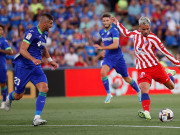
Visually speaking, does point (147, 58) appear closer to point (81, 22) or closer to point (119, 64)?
point (119, 64)

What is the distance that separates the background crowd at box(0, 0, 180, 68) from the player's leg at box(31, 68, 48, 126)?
10.1 m

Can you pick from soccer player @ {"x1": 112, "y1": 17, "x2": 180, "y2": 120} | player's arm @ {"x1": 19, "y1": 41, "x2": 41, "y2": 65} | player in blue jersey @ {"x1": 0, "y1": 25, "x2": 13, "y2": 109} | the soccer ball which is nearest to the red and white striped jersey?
soccer player @ {"x1": 112, "y1": 17, "x2": 180, "y2": 120}

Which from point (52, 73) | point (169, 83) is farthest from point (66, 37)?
point (169, 83)

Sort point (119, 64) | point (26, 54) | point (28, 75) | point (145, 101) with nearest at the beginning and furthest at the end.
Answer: point (26, 54) < point (28, 75) < point (145, 101) < point (119, 64)

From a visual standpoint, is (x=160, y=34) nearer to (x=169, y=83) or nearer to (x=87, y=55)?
(x=87, y=55)

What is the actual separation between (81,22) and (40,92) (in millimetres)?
12982

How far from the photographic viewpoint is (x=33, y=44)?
29.7 feet

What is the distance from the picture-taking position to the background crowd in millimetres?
19828

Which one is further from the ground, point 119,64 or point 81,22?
point 81,22

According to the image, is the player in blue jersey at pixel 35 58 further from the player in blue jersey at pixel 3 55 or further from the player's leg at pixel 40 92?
the player in blue jersey at pixel 3 55

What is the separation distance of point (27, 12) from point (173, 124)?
13.8m

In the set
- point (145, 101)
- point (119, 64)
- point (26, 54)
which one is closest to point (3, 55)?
point (119, 64)

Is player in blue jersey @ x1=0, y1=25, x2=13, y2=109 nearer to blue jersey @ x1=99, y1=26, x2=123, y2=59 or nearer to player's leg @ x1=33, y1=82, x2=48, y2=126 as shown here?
blue jersey @ x1=99, y1=26, x2=123, y2=59

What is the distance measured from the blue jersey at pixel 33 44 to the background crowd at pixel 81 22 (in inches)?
393
